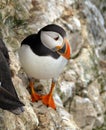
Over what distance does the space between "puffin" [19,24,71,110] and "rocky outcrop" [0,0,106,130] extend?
272mm

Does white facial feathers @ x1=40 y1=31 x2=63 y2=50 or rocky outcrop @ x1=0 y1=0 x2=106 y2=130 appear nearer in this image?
white facial feathers @ x1=40 y1=31 x2=63 y2=50

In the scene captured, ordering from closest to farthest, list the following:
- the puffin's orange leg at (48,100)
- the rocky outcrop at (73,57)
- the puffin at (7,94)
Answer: the puffin at (7,94)
the puffin's orange leg at (48,100)
the rocky outcrop at (73,57)

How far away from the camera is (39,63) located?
23.9 ft

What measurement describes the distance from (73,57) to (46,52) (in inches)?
147

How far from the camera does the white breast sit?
7270 mm

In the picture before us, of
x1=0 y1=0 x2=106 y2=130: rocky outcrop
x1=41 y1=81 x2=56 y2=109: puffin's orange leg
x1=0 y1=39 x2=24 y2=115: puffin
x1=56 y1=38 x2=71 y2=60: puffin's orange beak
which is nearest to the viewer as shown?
x1=0 y1=39 x2=24 y2=115: puffin

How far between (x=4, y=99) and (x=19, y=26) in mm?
4458

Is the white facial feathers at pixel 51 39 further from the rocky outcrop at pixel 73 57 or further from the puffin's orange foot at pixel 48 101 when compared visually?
the puffin's orange foot at pixel 48 101

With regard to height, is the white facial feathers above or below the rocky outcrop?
above

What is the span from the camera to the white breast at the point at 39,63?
23.9 feet

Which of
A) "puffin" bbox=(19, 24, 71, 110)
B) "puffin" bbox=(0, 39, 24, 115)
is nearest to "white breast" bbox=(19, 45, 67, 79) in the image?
"puffin" bbox=(19, 24, 71, 110)

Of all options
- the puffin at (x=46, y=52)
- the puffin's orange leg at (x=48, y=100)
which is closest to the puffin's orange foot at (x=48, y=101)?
the puffin's orange leg at (x=48, y=100)

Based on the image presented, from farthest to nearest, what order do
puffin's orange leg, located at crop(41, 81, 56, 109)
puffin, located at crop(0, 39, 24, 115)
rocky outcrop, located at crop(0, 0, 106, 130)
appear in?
rocky outcrop, located at crop(0, 0, 106, 130) → puffin's orange leg, located at crop(41, 81, 56, 109) → puffin, located at crop(0, 39, 24, 115)

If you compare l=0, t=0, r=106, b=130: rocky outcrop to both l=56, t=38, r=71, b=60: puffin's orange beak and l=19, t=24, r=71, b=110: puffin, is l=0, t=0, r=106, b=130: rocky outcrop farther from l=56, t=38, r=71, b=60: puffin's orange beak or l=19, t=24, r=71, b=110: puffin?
l=56, t=38, r=71, b=60: puffin's orange beak
